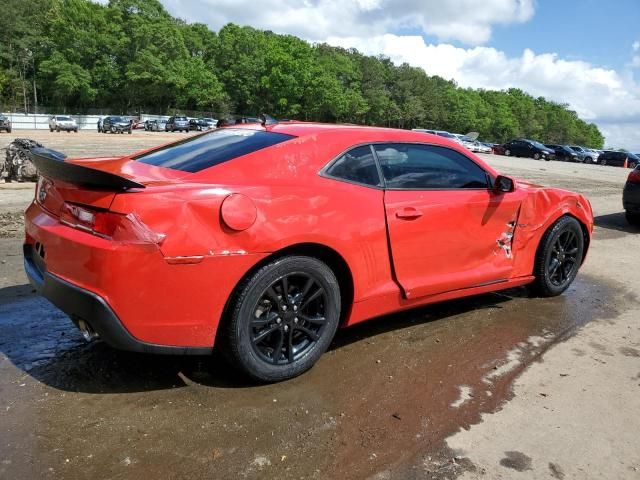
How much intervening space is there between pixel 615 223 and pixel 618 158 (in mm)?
39354

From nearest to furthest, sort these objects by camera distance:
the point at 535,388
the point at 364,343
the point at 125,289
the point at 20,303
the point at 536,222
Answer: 1. the point at 125,289
2. the point at 535,388
3. the point at 364,343
4. the point at 20,303
5. the point at 536,222

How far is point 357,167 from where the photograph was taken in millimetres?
3539

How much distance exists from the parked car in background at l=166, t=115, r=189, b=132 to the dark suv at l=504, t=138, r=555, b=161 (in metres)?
30.9

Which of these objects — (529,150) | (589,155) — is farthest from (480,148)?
(589,155)

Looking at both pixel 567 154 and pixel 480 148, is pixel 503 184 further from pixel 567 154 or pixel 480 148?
pixel 567 154

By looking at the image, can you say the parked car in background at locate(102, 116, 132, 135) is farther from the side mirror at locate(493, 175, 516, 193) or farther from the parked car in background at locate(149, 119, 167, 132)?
the side mirror at locate(493, 175, 516, 193)

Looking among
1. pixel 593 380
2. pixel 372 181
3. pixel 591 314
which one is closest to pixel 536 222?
pixel 591 314

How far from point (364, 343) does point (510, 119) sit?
127 metres

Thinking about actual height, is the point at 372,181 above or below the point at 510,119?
below

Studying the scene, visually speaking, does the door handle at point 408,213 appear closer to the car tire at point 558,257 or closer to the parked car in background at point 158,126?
the car tire at point 558,257

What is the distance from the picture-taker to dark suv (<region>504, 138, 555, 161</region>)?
140 feet

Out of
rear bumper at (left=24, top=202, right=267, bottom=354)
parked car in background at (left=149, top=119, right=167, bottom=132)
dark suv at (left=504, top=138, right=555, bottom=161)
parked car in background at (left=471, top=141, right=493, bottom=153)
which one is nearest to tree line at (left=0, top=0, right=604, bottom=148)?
parked car in background at (left=149, top=119, right=167, bottom=132)

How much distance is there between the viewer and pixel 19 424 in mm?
2664

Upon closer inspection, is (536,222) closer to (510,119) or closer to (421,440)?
(421,440)
